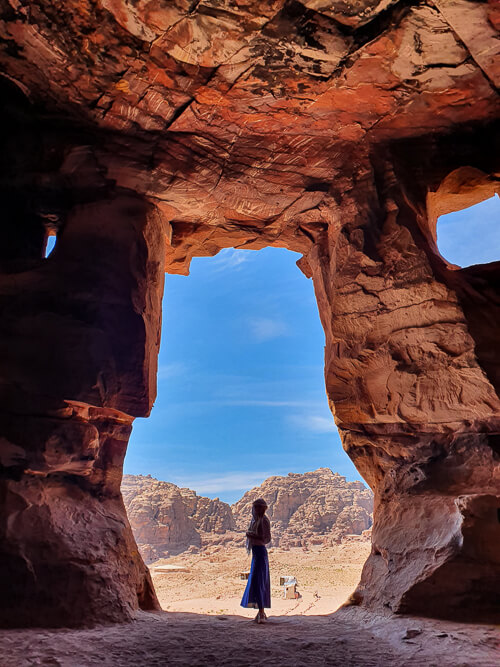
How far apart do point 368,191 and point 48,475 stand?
6.68 m

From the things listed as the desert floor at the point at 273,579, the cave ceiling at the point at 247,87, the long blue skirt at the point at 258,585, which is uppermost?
the cave ceiling at the point at 247,87

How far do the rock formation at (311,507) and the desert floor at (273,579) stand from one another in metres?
3.59

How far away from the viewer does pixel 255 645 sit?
454 centimetres

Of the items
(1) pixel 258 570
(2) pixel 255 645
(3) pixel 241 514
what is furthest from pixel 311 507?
(2) pixel 255 645

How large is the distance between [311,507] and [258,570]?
30471 millimetres

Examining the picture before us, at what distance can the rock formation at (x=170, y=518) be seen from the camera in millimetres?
29156

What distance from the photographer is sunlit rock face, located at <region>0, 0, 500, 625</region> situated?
536 cm

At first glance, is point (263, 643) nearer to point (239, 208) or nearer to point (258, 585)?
point (258, 585)

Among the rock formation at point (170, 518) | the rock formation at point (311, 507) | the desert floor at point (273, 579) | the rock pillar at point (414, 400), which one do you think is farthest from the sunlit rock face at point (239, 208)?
the rock formation at point (311, 507)

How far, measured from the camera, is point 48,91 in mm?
6496

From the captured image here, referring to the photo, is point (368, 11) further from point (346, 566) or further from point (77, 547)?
point (346, 566)

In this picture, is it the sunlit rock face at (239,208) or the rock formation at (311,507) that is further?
the rock formation at (311,507)

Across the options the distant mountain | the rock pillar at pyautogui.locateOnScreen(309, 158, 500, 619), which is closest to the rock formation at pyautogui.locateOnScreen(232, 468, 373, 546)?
the distant mountain

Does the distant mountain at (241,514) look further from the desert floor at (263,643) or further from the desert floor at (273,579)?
the desert floor at (263,643)
